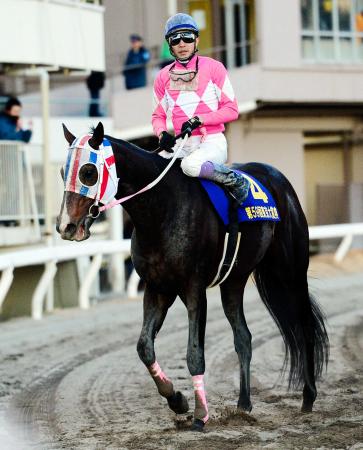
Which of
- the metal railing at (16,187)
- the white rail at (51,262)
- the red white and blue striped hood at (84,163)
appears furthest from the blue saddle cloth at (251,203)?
the metal railing at (16,187)

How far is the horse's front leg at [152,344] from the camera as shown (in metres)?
6.82

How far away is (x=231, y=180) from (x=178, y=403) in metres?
1.30

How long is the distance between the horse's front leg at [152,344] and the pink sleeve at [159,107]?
3.23 ft

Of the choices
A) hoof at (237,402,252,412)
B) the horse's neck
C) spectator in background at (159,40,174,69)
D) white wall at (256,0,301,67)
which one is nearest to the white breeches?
the horse's neck

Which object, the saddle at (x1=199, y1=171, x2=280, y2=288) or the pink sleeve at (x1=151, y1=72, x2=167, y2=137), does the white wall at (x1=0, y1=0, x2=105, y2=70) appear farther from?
the saddle at (x1=199, y1=171, x2=280, y2=288)

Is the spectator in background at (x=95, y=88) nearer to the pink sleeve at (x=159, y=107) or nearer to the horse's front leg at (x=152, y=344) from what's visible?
the pink sleeve at (x=159, y=107)

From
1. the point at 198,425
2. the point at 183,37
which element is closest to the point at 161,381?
the point at 198,425

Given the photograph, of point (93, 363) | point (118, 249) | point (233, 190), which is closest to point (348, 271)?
point (118, 249)

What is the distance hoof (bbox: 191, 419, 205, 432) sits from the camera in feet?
21.2

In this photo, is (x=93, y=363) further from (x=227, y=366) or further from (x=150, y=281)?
(x=150, y=281)

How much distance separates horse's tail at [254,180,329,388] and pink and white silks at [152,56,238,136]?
988mm

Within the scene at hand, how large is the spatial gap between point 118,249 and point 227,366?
6.26 meters

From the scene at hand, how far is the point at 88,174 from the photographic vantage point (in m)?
6.37

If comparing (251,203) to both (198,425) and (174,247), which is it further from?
(198,425)
